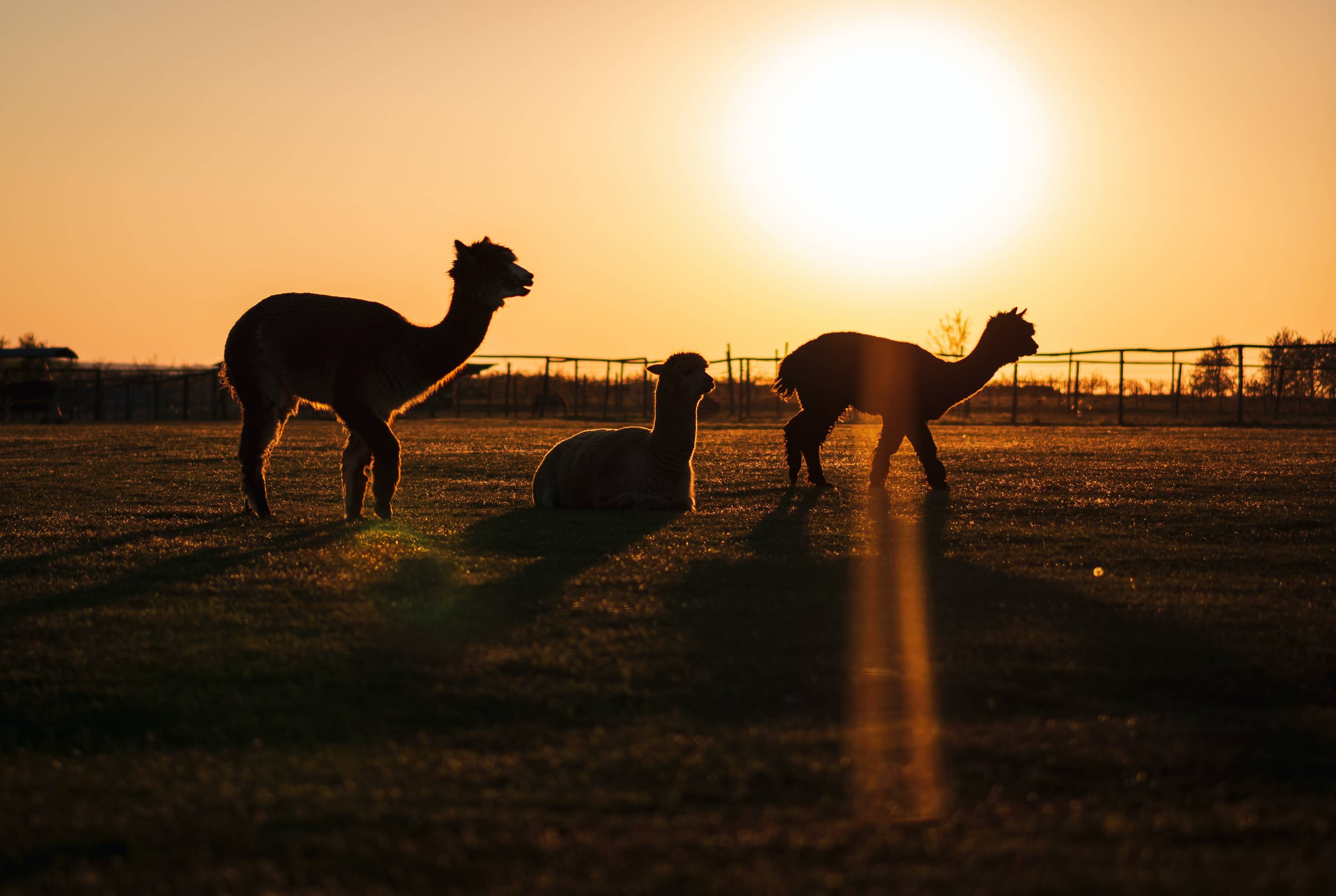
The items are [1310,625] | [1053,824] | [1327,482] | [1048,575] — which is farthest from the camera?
[1327,482]

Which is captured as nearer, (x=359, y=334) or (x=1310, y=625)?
(x=1310, y=625)

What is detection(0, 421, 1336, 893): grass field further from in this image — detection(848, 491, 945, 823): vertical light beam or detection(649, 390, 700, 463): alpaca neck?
detection(649, 390, 700, 463): alpaca neck

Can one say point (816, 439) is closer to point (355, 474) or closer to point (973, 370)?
point (973, 370)

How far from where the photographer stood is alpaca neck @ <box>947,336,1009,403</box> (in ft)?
36.5

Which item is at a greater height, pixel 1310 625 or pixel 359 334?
pixel 359 334

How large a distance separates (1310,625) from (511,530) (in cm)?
478

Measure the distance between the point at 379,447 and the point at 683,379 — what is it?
2.33m

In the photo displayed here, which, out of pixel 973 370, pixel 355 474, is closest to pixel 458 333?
pixel 355 474

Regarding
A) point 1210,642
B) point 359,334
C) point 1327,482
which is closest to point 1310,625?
point 1210,642

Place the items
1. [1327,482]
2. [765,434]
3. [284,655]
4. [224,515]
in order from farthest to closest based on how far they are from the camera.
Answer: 1. [765,434]
2. [1327,482]
3. [224,515]
4. [284,655]

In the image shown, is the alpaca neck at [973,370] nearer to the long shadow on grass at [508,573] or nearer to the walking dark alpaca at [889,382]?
the walking dark alpaca at [889,382]

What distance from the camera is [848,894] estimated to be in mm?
2236

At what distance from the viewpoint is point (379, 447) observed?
814 centimetres

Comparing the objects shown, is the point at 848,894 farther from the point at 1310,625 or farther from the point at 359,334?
the point at 359,334
